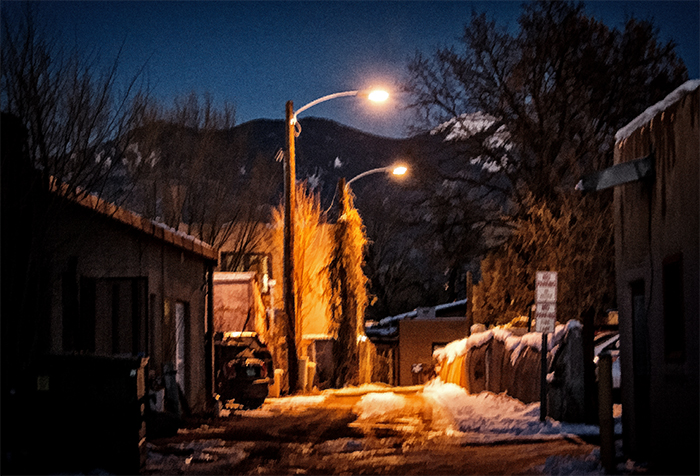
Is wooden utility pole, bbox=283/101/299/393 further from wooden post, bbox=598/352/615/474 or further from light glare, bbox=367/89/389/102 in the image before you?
wooden post, bbox=598/352/615/474

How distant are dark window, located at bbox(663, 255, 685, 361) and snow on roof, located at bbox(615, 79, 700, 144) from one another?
170 cm

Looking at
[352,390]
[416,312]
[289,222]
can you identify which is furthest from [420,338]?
[289,222]

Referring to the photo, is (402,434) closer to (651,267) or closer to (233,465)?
(233,465)

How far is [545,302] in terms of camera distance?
14.4 m

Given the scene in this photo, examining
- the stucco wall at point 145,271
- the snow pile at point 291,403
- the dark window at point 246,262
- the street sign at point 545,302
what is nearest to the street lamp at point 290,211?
the snow pile at point 291,403

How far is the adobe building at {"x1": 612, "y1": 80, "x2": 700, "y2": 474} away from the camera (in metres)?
8.95

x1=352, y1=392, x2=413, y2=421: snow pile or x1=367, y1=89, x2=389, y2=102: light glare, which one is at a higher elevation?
x1=367, y1=89, x2=389, y2=102: light glare

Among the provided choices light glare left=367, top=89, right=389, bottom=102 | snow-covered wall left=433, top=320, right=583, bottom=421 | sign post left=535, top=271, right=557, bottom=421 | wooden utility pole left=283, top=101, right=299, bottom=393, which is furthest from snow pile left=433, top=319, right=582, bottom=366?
light glare left=367, top=89, right=389, bottom=102

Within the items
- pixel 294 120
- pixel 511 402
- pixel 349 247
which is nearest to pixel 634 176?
pixel 511 402

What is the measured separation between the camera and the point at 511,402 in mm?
17984

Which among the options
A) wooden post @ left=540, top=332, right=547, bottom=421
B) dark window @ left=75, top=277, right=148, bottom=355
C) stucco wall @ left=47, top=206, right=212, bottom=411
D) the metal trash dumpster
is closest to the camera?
the metal trash dumpster

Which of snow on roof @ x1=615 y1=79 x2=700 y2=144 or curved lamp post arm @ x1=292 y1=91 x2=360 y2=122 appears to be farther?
curved lamp post arm @ x1=292 y1=91 x2=360 y2=122

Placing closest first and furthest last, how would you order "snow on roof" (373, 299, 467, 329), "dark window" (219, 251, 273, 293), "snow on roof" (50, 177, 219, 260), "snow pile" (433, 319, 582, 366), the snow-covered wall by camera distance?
1. "snow on roof" (50, 177, 219, 260)
2. the snow-covered wall
3. "snow pile" (433, 319, 582, 366)
4. "dark window" (219, 251, 273, 293)
5. "snow on roof" (373, 299, 467, 329)

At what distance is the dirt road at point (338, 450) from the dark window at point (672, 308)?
1.92 m
